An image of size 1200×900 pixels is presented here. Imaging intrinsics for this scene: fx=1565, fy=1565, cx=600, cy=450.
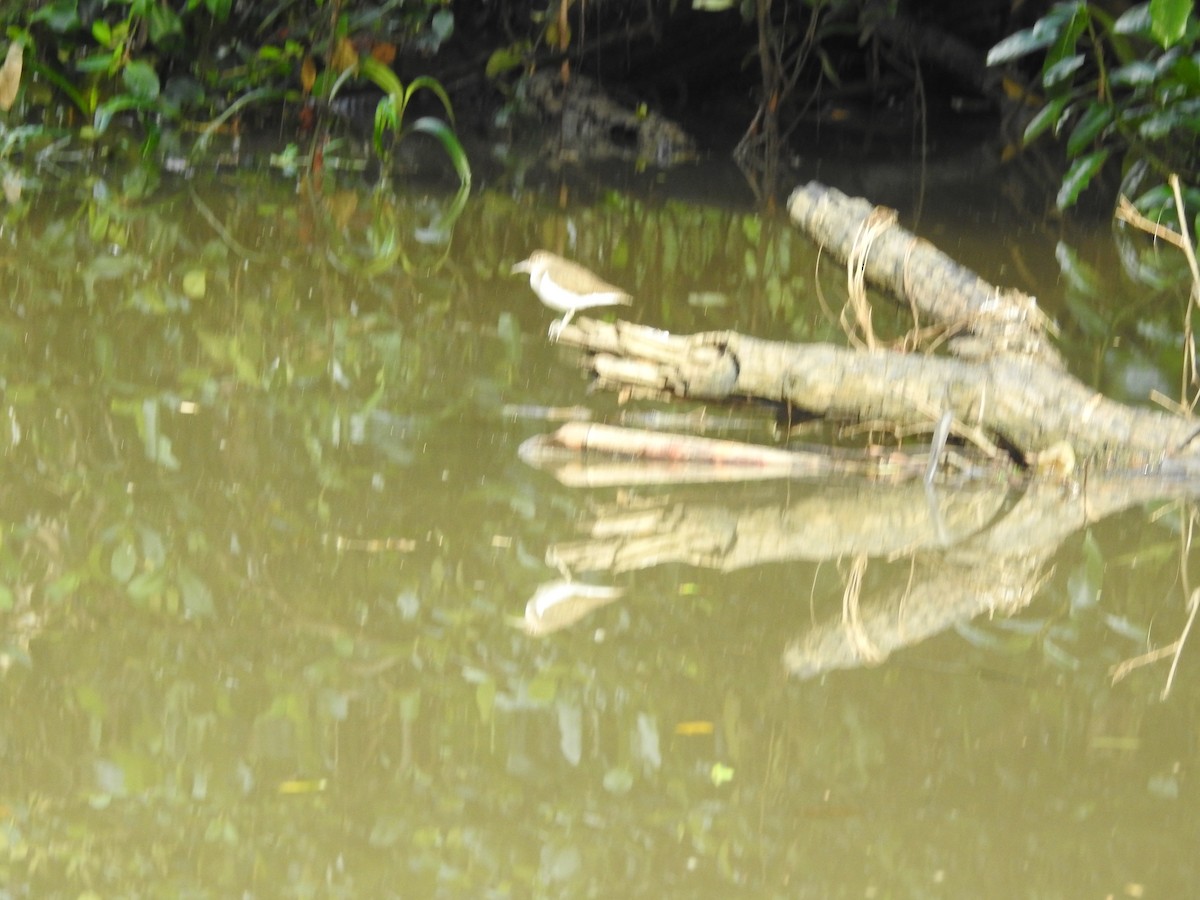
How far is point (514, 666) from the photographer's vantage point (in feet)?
7.10

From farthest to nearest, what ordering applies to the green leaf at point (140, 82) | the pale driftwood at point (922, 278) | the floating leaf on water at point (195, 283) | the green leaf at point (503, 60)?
1. the green leaf at point (503, 60)
2. the green leaf at point (140, 82)
3. the floating leaf on water at point (195, 283)
4. the pale driftwood at point (922, 278)

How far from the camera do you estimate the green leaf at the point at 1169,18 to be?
482cm

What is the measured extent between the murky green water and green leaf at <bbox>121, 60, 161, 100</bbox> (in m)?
4.35

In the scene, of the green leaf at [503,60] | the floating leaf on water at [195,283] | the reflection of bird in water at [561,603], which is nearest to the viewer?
the reflection of bird in water at [561,603]

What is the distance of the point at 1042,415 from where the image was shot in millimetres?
3031

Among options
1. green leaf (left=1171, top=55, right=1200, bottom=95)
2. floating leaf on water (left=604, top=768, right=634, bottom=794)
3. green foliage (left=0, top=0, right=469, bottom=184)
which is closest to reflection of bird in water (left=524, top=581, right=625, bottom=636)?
floating leaf on water (left=604, top=768, right=634, bottom=794)

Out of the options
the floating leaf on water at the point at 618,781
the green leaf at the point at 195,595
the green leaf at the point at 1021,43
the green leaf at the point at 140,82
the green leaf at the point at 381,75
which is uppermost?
the green leaf at the point at 1021,43

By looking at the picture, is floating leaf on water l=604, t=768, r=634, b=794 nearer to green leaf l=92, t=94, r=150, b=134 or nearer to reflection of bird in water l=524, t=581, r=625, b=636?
reflection of bird in water l=524, t=581, r=625, b=636

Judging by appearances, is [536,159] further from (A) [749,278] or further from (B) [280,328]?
(B) [280,328]

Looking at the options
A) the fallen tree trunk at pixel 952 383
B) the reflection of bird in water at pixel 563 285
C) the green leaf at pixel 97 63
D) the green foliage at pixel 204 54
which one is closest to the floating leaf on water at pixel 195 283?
the reflection of bird in water at pixel 563 285

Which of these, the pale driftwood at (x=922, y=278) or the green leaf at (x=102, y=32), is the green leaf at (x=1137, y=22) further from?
the green leaf at (x=102, y=32)

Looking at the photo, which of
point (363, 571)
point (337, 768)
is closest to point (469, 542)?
point (363, 571)

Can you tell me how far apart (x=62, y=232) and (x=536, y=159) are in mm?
3481

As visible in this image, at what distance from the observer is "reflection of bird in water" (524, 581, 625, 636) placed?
7.57ft
